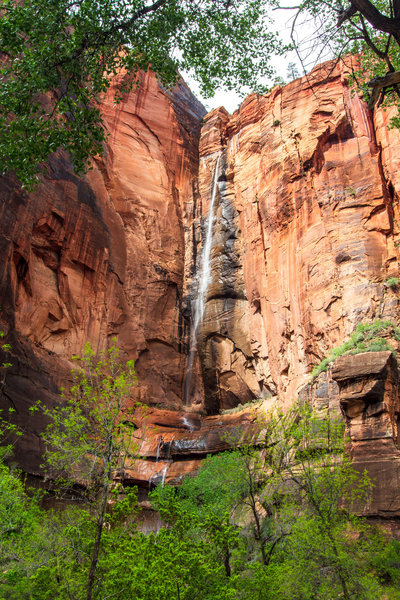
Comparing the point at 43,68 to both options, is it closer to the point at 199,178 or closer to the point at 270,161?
the point at 270,161

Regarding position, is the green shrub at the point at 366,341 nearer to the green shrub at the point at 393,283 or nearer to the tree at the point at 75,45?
the green shrub at the point at 393,283

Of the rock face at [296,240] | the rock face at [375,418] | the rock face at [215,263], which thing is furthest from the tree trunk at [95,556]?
the rock face at [296,240]

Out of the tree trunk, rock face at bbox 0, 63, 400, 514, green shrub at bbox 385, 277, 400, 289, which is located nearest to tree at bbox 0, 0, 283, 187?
the tree trunk

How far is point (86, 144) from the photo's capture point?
38.2 feet

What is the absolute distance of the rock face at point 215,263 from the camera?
25.9 m

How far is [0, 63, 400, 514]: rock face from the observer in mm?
25922

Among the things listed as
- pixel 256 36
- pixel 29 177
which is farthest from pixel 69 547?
pixel 256 36

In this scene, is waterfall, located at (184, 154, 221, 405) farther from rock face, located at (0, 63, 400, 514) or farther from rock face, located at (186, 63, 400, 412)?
rock face, located at (186, 63, 400, 412)

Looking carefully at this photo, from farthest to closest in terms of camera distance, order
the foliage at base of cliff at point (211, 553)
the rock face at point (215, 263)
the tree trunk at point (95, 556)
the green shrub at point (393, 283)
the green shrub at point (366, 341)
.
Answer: the rock face at point (215, 263)
the green shrub at point (393, 283)
the green shrub at point (366, 341)
the foliage at base of cliff at point (211, 553)
the tree trunk at point (95, 556)

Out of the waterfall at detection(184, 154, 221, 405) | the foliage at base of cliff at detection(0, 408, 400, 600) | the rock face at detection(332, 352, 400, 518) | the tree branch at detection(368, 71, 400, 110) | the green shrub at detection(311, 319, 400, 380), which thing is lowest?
the foliage at base of cliff at detection(0, 408, 400, 600)

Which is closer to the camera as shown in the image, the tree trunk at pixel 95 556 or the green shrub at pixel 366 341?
the tree trunk at pixel 95 556

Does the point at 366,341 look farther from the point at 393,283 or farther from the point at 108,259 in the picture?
the point at 108,259

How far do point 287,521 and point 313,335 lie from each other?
1353 cm

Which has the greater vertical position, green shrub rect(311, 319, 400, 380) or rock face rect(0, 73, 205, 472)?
rock face rect(0, 73, 205, 472)
